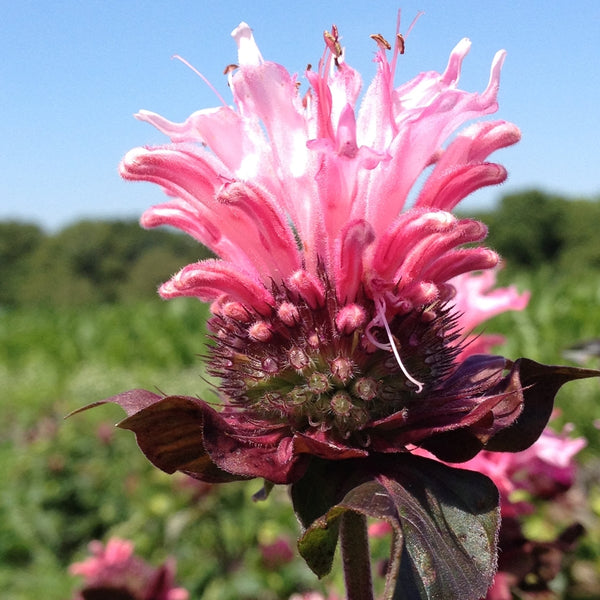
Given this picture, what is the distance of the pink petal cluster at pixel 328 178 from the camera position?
1.02 meters

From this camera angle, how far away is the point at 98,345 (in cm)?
1280

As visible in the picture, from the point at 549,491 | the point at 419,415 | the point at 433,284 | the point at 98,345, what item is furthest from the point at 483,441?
the point at 98,345

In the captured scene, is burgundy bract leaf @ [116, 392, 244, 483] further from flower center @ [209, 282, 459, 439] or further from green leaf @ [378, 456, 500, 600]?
green leaf @ [378, 456, 500, 600]

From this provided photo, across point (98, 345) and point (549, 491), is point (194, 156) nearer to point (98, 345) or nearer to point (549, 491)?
point (549, 491)

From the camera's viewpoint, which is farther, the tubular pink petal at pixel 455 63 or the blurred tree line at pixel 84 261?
the blurred tree line at pixel 84 261

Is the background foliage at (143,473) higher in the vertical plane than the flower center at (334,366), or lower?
lower

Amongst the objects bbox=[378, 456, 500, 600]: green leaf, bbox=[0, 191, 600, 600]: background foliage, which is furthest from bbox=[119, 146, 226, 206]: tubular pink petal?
bbox=[378, 456, 500, 600]: green leaf

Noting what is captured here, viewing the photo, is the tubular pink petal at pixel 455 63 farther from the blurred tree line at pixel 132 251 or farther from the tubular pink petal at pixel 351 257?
the blurred tree line at pixel 132 251

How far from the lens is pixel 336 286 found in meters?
1.06

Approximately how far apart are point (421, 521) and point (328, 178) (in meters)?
0.48

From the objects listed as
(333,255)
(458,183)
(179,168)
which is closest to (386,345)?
(333,255)

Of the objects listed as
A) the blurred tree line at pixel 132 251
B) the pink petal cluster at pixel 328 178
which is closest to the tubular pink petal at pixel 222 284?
the pink petal cluster at pixel 328 178

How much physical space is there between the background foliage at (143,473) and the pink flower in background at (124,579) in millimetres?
548

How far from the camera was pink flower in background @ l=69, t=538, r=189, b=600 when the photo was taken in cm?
186
